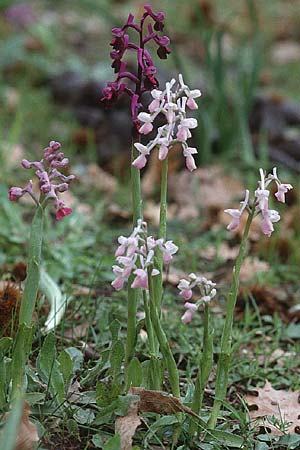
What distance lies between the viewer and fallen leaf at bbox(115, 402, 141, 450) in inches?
65.0

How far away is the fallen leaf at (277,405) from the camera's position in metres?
2.01

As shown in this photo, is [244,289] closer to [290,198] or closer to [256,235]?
[256,235]

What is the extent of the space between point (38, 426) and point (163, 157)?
601 millimetres

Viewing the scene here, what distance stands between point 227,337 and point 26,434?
0.46 meters

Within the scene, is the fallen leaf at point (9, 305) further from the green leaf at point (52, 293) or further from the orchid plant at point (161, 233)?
the orchid plant at point (161, 233)

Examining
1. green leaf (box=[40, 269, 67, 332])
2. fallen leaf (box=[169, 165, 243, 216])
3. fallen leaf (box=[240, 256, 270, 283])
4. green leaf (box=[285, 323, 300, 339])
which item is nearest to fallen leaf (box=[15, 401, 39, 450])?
green leaf (box=[40, 269, 67, 332])

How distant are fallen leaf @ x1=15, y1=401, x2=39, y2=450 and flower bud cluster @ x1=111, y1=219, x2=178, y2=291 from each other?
309 millimetres

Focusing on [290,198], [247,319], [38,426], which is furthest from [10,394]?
[290,198]

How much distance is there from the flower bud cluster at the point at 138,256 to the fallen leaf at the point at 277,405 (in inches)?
23.3

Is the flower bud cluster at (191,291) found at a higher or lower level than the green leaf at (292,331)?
higher

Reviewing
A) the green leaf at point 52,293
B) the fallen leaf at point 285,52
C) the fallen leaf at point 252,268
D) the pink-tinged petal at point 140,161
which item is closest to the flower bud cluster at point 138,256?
the pink-tinged petal at point 140,161

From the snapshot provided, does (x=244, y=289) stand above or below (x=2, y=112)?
below

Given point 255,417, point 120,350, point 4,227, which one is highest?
point 4,227

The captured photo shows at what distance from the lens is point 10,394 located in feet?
5.57
